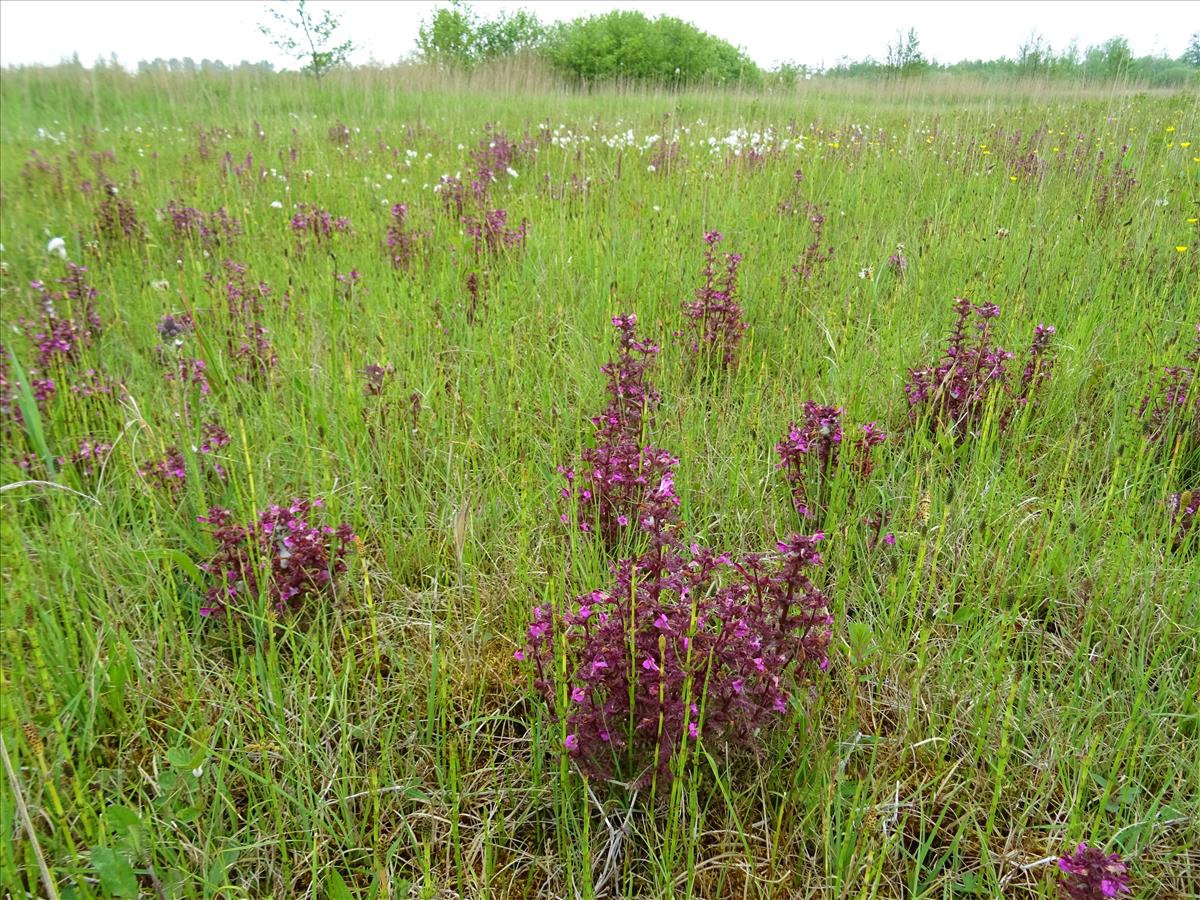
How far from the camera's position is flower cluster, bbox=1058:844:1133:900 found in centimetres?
111

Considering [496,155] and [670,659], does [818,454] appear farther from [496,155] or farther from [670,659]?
[496,155]

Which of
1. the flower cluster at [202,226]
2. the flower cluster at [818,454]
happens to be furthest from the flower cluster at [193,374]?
the flower cluster at [818,454]

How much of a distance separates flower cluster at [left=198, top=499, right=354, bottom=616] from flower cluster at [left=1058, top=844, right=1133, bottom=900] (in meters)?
1.73

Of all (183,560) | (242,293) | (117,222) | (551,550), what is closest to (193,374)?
(242,293)

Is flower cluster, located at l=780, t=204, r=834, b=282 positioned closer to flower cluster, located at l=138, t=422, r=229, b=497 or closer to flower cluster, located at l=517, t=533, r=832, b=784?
flower cluster, located at l=517, t=533, r=832, b=784

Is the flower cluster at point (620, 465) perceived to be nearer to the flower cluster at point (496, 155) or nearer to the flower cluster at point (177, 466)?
the flower cluster at point (177, 466)

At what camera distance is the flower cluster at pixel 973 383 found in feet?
8.23

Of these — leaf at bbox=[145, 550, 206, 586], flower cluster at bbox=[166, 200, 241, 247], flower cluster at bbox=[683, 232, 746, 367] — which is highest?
flower cluster at bbox=[166, 200, 241, 247]

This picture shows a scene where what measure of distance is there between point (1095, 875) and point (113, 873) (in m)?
1.68

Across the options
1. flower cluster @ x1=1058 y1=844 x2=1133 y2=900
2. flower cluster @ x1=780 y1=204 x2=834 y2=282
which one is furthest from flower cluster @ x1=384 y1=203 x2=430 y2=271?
flower cluster @ x1=1058 y1=844 x2=1133 y2=900

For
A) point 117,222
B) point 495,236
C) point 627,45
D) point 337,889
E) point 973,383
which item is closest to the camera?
point 337,889

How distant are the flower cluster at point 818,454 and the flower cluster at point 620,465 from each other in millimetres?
381

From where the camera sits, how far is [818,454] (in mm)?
2236

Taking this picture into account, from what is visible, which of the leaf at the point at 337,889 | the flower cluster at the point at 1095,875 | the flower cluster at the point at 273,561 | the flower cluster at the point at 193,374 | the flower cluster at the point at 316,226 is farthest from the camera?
the flower cluster at the point at 316,226
